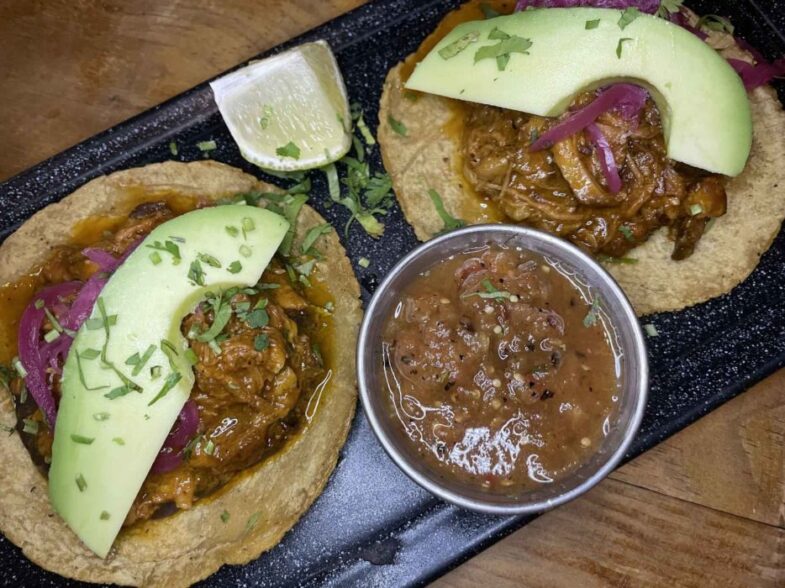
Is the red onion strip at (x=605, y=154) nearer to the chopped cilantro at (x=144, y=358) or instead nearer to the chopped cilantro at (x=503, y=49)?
the chopped cilantro at (x=503, y=49)

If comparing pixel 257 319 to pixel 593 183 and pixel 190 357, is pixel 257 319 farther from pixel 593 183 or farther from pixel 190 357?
pixel 593 183

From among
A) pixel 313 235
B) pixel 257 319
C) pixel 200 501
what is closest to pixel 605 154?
pixel 313 235

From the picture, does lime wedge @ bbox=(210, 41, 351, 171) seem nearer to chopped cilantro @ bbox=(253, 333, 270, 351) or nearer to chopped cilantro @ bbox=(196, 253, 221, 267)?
chopped cilantro @ bbox=(196, 253, 221, 267)

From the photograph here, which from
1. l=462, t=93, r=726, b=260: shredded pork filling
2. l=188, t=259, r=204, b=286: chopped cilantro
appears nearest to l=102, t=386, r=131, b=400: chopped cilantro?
l=188, t=259, r=204, b=286: chopped cilantro

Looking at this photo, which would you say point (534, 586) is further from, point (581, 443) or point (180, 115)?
point (180, 115)

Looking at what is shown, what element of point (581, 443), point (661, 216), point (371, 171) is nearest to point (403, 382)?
point (581, 443)

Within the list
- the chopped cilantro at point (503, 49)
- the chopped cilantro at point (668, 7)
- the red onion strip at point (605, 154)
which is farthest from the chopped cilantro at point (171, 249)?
the chopped cilantro at point (668, 7)
